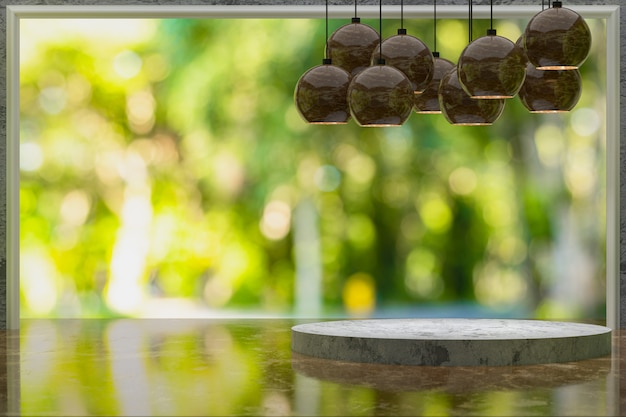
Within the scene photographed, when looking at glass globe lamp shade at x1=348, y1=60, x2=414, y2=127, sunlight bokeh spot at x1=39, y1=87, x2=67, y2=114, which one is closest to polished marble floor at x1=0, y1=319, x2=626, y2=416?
glass globe lamp shade at x1=348, y1=60, x2=414, y2=127

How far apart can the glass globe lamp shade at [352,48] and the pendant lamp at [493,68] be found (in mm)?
1017

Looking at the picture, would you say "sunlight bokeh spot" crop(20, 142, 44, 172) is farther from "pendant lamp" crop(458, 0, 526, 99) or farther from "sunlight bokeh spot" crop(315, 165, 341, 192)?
"pendant lamp" crop(458, 0, 526, 99)

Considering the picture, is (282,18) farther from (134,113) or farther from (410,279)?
(410,279)

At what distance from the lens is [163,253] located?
9852 mm

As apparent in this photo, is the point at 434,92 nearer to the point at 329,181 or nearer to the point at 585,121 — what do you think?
the point at 329,181

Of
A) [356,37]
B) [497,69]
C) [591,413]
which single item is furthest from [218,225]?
[591,413]

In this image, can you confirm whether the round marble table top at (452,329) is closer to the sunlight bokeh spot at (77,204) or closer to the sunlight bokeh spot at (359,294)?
the sunlight bokeh spot at (359,294)

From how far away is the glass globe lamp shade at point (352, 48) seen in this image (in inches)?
239

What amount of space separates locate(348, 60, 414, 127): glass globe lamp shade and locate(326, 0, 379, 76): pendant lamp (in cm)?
84

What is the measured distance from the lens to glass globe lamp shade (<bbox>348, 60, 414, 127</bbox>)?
5.18 meters

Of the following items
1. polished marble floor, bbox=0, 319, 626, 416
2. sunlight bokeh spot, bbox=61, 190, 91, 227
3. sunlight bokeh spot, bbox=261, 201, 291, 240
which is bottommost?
polished marble floor, bbox=0, 319, 626, 416

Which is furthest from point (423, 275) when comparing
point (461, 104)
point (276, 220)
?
point (461, 104)

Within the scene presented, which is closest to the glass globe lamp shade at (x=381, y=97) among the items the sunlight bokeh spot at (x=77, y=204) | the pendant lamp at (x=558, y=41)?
the pendant lamp at (x=558, y=41)

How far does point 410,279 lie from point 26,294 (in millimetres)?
3452
